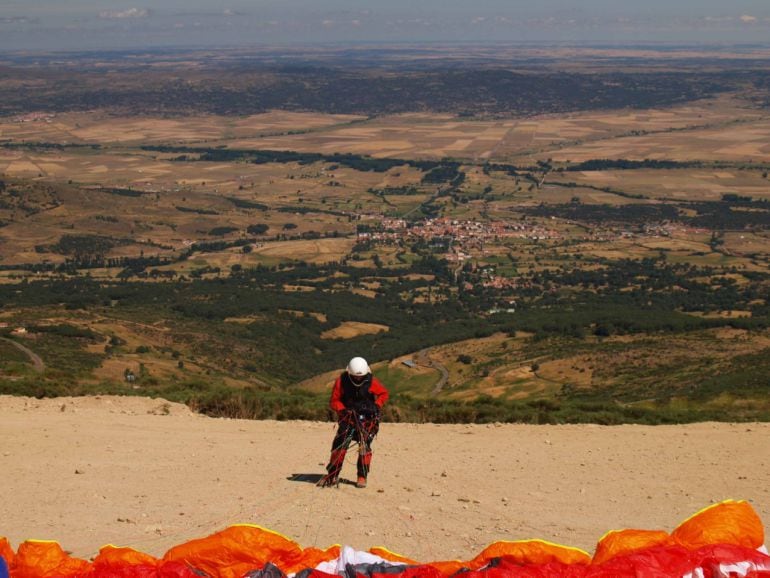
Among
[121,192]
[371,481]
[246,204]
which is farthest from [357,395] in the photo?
[121,192]

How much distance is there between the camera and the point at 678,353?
39.4 metres

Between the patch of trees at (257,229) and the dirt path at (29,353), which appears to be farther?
the patch of trees at (257,229)

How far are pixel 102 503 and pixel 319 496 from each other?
2.49 meters

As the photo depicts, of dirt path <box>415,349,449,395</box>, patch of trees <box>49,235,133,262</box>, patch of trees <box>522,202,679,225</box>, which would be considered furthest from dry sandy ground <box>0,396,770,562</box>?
patch of trees <box>522,202,679,225</box>

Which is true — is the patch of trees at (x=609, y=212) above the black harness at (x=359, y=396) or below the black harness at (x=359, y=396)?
below

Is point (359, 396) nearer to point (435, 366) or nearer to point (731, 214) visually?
point (435, 366)

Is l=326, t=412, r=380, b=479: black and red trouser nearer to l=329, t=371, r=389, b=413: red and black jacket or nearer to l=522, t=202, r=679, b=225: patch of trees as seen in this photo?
l=329, t=371, r=389, b=413: red and black jacket

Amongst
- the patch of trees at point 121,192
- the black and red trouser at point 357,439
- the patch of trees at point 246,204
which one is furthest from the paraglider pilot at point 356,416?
the patch of trees at point 121,192

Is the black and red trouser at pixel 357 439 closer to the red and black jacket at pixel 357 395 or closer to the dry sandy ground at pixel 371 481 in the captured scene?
the red and black jacket at pixel 357 395

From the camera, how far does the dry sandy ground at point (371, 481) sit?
945cm

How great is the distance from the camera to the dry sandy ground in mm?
9445

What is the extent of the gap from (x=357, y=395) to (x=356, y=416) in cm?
26

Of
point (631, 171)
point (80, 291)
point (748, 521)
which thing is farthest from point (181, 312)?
point (631, 171)

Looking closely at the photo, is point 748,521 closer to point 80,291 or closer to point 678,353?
point 678,353
